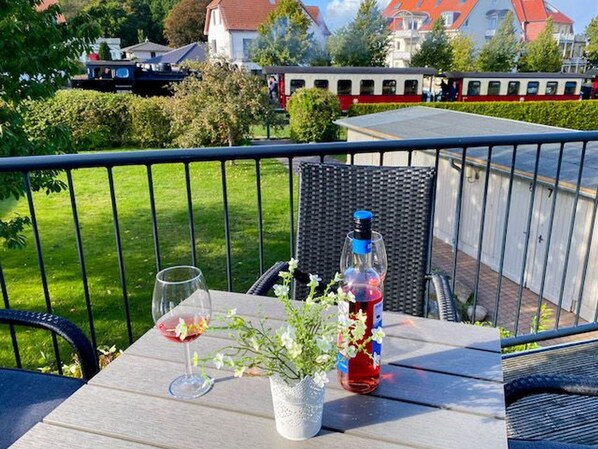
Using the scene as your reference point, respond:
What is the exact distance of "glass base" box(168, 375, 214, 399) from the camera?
0.96 m

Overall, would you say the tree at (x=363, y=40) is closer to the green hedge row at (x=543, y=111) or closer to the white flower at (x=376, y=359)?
the green hedge row at (x=543, y=111)

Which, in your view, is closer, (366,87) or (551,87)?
(366,87)

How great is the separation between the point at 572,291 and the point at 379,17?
29565 mm

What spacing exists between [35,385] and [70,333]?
0.23m

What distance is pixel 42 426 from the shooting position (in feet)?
2.93

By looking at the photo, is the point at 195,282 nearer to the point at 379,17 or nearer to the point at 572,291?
the point at 572,291

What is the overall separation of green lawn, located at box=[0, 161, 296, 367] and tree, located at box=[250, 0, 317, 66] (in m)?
20.9

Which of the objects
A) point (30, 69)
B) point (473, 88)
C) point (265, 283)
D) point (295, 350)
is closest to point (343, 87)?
point (473, 88)

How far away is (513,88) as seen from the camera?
2578 cm

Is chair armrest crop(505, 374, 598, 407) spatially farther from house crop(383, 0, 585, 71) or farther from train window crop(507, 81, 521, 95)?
house crop(383, 0, 585, 71)

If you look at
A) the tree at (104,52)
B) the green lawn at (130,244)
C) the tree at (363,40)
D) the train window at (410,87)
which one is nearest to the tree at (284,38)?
the tree at (363,40)

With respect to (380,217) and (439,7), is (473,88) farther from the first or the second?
(380,217)

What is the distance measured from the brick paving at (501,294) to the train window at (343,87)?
14.2 meters

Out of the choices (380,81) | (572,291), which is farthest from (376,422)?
(380,81)
